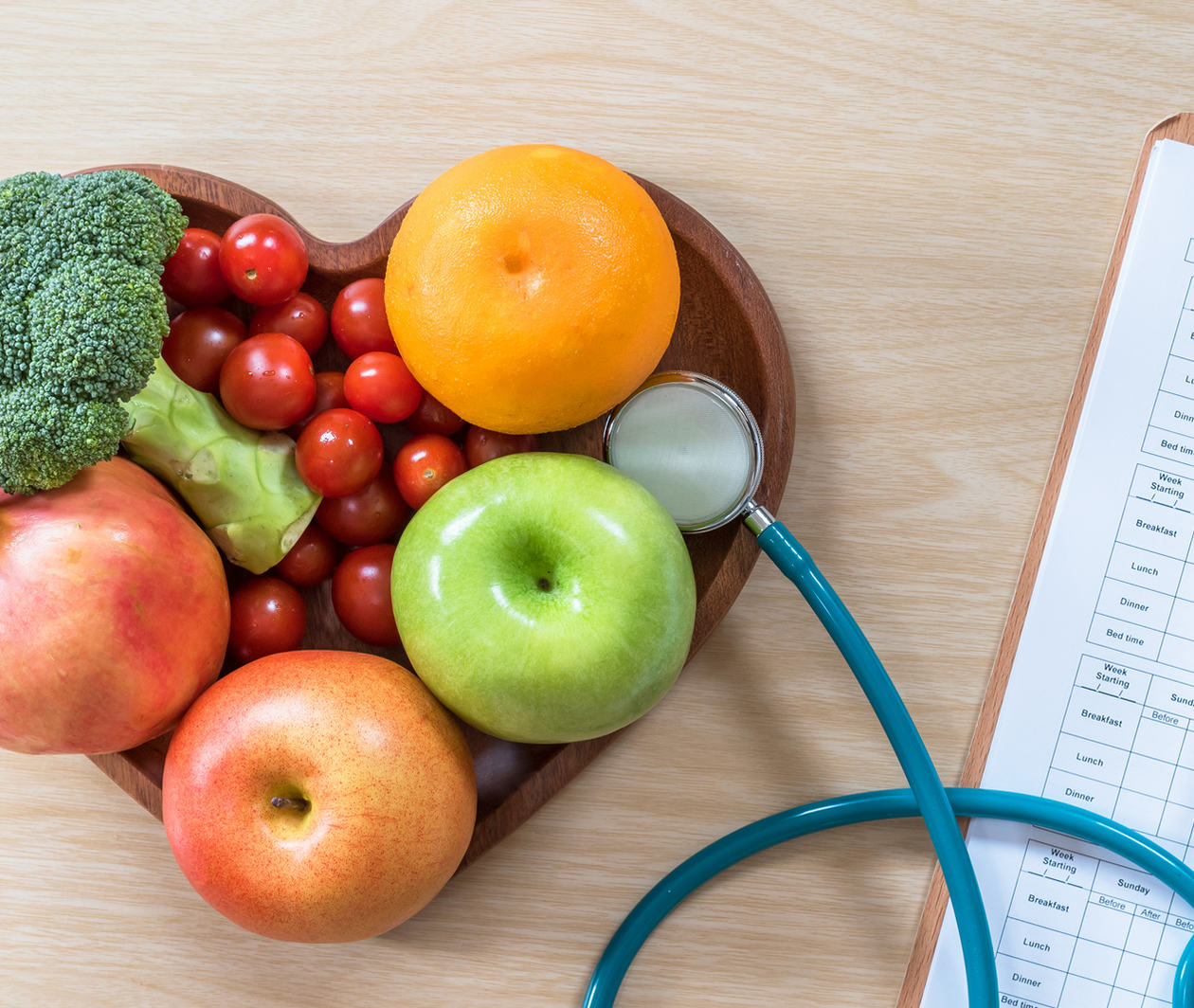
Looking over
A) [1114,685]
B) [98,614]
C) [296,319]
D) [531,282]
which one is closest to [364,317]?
[296,319]

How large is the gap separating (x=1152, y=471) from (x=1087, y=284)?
0.15m

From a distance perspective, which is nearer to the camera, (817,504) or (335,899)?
(335,899)

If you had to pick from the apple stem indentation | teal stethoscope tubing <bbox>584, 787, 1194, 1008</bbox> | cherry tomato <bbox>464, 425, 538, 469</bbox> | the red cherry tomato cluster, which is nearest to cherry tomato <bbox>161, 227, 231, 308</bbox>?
the red cherry tomato cluster

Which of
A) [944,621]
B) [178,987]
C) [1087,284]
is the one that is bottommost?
[178,987]

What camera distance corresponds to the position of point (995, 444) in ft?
2.42

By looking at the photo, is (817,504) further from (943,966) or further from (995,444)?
(943,966)

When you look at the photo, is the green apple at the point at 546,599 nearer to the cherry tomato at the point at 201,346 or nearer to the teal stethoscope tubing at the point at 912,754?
the teal stethoscope tubing at the point at 912,754

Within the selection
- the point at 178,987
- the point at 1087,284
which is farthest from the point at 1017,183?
the point at 178,987

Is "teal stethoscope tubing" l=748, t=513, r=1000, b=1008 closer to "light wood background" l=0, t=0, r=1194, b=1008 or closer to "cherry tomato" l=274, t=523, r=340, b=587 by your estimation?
"light wood background" l=0, t=0, r=1194, b=1008

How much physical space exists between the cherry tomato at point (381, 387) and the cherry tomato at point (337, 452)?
0.01 meters

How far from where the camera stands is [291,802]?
0.57 metres

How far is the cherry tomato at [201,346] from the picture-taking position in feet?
2.18

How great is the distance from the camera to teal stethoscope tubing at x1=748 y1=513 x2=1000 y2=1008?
25.5 inches

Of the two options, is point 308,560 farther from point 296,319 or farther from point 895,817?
point 895,817
